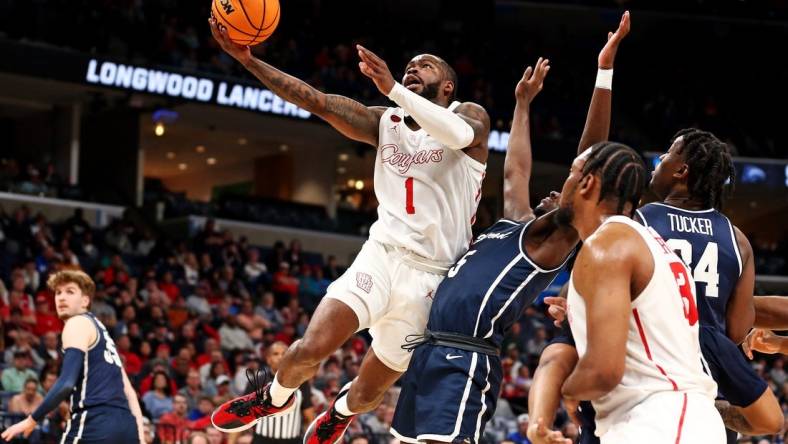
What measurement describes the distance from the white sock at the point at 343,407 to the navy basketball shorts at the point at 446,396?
2.54 ft

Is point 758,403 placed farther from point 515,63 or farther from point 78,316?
point 515,63

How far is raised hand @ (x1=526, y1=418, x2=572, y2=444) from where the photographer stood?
3861 millimetres

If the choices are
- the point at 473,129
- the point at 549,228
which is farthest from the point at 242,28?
the point at 549,228

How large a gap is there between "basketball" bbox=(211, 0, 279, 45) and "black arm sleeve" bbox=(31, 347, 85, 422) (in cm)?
243

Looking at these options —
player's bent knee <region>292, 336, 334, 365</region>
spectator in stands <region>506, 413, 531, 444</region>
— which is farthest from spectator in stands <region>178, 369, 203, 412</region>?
player's bent knee <region>292, 336, 334, 365</region>

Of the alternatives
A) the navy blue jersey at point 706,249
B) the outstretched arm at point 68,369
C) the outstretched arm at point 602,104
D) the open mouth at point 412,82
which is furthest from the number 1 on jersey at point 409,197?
the outstretched arm at point 68,369

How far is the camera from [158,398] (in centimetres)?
1307

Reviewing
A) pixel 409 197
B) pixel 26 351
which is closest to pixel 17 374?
pixel 26 351

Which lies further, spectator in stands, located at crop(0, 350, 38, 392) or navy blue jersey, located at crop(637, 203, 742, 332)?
spectator in stands, located at crop(0, 350, 38, 392)

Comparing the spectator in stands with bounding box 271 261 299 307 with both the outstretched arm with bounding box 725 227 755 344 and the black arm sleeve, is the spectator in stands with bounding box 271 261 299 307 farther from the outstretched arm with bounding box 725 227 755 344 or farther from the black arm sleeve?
the outstretched arm with bounding box 725 227 755 344

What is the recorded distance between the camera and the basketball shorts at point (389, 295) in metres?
6.00

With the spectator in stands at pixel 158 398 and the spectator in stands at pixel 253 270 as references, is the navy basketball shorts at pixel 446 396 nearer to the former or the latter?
the spectator in stands at pixel 158 398

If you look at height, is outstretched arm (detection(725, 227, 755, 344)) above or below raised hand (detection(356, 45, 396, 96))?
→ below

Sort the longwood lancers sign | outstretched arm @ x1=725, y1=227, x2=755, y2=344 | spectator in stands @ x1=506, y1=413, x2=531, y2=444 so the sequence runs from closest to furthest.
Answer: outstretched arm @ x1=725, y1=227, x2=755, y2=344 → spectator in stands @ x1=506, y1=413, x2=531, y2=444 → the longwood lancers sign
